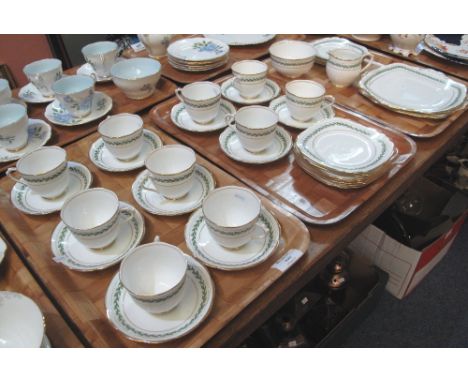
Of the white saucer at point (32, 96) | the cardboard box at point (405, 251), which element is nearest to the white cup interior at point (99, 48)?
the white saucer at point (32, 96)

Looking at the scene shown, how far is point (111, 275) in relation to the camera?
71 centimetres

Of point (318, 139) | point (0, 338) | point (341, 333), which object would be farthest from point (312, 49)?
point (0, 338)

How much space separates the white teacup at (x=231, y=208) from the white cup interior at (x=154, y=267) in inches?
3.4

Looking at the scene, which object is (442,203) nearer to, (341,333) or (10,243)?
(341,333)

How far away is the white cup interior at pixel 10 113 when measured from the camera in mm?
1020

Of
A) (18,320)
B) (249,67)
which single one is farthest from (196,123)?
(18,320)

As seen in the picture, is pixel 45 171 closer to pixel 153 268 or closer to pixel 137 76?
pixel 153 268

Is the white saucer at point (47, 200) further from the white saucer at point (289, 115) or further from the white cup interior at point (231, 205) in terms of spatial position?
the white saucer at point (289, 115)

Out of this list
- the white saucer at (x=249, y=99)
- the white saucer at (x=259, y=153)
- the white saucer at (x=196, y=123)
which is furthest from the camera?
the white saucer at (x=249, y=99)

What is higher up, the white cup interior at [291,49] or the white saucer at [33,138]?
the white cup interior at [291,49]

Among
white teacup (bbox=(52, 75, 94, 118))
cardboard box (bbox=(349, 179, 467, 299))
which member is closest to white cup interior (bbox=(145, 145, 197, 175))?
white teacup (bbox=(52, 75, 94, 118))

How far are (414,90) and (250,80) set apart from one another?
0.49 m

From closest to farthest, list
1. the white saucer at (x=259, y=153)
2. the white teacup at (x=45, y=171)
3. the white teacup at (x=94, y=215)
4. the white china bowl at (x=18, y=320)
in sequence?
the white china bowl at (x=18, y=320)
the white teacup at (x=94, y=215)
the white teacup at (x=45, y=171)
the white saucer at (x=259, y=153)

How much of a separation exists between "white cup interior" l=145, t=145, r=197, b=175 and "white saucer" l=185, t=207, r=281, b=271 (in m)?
0.15
